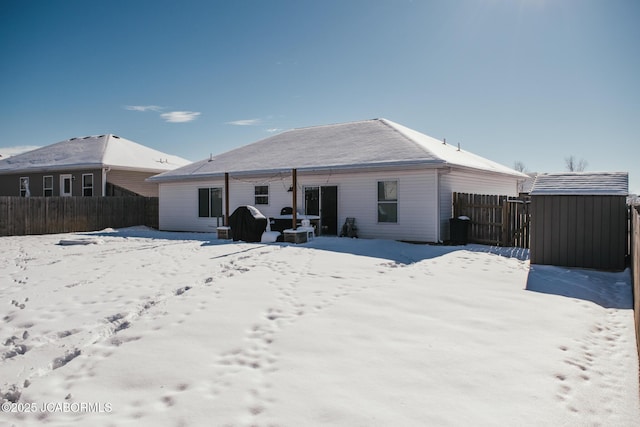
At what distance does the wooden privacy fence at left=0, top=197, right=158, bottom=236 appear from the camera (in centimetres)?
1908

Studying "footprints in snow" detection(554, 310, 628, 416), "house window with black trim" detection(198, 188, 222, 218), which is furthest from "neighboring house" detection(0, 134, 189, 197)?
"footprints in snow" detection(554, 310, 628, 416)

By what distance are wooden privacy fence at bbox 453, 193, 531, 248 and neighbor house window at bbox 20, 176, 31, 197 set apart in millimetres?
25123

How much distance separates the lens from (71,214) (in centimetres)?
2056

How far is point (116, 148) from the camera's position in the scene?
2705cm

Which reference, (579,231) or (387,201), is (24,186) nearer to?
(387,201)

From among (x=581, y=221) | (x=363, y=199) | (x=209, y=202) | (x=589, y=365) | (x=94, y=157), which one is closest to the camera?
(x=589, y=365)

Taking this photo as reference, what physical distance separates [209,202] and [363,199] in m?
7.56

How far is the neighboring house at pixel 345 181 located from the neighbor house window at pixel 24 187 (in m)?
11.5

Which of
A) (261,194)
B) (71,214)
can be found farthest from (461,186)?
(71,214)

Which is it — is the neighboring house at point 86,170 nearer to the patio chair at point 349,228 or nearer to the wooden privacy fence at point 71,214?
the wooden privacy fence at point 71,214

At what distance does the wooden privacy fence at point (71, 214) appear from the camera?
19.1 m

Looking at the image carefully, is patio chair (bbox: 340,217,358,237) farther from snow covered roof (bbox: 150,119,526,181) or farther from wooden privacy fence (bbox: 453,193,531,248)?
wooden privacy fence (bbox: 453,193,531,248)

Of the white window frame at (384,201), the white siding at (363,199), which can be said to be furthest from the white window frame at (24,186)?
the white window frame at (384,201)

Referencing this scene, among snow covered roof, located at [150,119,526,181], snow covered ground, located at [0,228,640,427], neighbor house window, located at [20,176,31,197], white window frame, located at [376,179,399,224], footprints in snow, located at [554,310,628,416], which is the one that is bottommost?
footprints in snow, located at [554,310,628,416]
